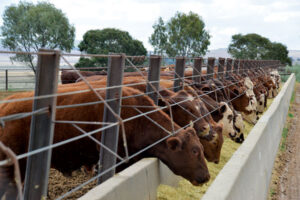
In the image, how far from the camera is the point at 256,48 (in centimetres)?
6900

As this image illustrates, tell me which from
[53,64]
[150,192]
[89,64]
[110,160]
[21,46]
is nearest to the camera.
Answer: [53,64]

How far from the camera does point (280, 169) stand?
26.6 feet

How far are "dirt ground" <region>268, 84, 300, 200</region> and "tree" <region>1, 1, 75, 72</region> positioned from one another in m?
23.3

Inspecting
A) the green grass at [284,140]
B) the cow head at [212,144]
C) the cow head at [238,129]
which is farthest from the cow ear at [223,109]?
the green grass at [284,140]

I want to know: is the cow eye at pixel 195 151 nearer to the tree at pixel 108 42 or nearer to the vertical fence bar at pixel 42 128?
the vertical fence bar at pixel 42 128

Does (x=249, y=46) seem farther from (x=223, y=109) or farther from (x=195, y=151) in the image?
(x=195, y=151)

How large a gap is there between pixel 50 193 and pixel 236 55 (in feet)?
215

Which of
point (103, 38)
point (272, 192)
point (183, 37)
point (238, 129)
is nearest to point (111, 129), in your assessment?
point (272, 192)

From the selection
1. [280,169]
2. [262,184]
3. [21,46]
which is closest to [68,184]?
[262,184]

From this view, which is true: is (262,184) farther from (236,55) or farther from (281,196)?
(236,55)

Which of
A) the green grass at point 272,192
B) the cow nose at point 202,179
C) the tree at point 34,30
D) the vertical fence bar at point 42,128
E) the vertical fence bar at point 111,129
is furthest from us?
the tree at point 34,30

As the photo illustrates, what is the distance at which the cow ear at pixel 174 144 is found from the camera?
4977mm

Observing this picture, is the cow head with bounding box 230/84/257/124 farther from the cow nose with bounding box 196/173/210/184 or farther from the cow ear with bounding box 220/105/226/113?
the cow nose with bounding box 196/173/210/184

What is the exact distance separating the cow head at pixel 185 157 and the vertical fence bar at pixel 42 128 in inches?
84.4
